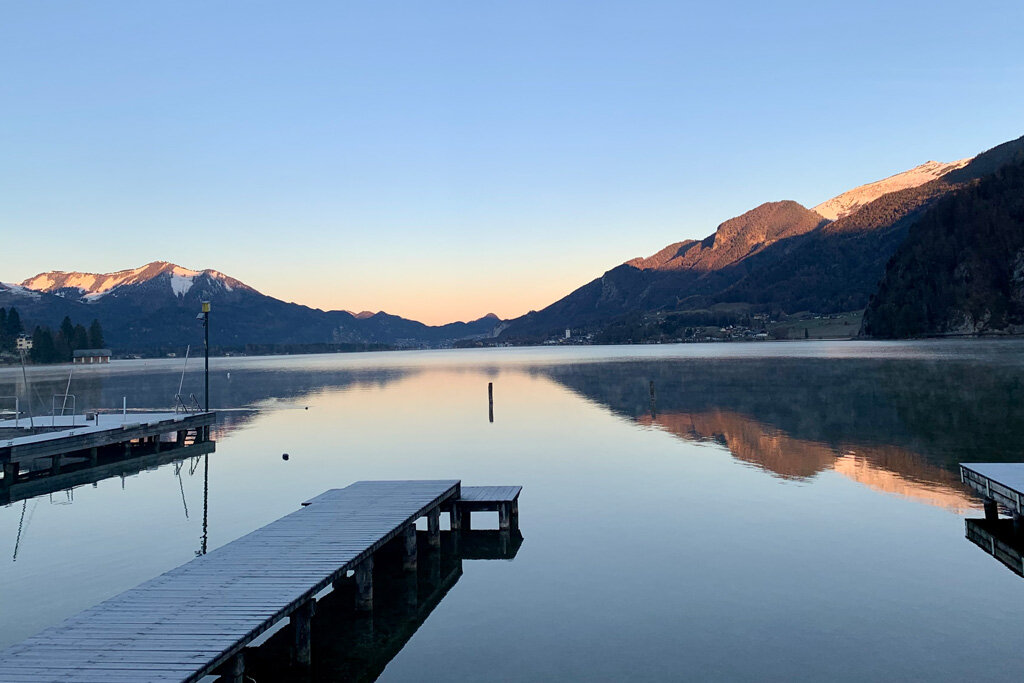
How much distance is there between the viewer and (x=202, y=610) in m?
13.8

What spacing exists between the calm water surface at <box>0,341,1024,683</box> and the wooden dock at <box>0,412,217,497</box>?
10.8 ft

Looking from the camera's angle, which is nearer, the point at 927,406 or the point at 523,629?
the point at 523,629

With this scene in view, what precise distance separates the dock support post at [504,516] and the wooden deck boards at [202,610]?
5022 millimetres

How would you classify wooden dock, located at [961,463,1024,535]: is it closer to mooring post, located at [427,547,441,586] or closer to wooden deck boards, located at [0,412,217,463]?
mooring post, located at [427,547,441,586]

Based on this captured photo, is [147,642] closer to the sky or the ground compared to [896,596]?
closer to the sky

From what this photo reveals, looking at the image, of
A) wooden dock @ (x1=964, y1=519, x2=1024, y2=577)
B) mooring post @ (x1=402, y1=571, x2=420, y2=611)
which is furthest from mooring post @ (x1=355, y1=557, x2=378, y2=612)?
wooden dock @ (x1=964, y1=519, x2=1024, y2=577)

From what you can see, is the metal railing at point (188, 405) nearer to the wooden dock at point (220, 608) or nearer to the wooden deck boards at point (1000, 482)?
the wooden dock at point (220, 608)

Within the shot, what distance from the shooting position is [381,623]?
59.2 ft

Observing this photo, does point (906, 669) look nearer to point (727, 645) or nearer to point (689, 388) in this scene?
point (727, 645)

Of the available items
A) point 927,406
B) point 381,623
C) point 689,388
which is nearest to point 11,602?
point 381,623

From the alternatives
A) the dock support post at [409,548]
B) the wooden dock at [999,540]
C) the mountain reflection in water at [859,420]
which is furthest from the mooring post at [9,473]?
the wooden dock at [999,540]

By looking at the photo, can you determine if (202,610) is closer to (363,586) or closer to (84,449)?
(363,586)

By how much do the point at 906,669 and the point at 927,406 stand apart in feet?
175

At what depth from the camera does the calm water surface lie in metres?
15.7
